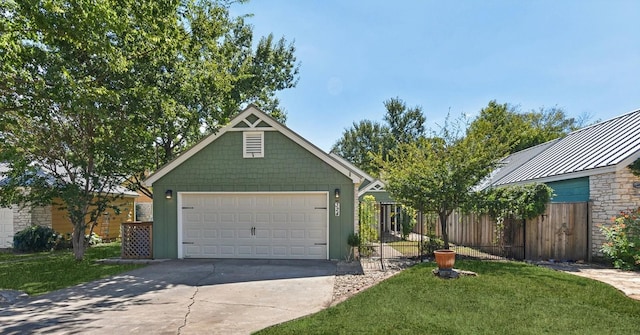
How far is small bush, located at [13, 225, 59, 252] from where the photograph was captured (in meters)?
15.5

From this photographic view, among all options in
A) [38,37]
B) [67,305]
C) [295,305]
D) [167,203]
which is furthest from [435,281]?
[38,37]

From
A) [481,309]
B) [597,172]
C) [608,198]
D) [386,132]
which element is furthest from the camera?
[386,132]

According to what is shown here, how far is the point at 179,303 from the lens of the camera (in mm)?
7059

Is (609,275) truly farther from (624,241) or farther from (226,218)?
(226,218)

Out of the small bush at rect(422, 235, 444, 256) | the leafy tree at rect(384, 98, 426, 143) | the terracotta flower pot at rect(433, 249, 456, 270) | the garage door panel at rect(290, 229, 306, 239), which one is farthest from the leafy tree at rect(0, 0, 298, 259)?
the leafy tree at rect(384, 98, 426, 143)

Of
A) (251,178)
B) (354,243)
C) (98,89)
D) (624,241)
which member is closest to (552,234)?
(624,241)

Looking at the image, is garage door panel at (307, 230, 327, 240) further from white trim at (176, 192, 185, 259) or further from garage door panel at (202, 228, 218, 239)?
white trim at (176, 192, 185, 259)

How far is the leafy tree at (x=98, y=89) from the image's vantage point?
7812 millimetres


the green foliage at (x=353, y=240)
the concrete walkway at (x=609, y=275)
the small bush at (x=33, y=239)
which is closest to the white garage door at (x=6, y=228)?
the small bush at (x=33, y=239)

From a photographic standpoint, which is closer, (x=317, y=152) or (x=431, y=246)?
(x=431, y=246)

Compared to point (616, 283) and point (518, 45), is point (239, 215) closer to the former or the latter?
point (616, 283)

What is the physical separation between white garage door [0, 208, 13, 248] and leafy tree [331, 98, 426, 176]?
2905 centimetres

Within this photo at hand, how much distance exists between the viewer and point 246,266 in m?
11.0

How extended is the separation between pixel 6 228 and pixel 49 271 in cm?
834
